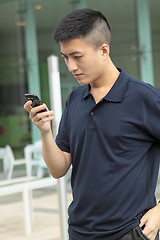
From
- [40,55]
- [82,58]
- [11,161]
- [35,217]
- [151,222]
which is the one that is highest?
[40,55]

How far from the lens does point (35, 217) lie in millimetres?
6789

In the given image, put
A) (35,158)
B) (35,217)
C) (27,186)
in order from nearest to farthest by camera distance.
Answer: (27,186)
(35,217)
(35,158)

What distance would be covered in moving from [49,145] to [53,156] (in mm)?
48

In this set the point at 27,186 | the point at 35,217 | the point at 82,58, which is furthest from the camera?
the point at 35,217

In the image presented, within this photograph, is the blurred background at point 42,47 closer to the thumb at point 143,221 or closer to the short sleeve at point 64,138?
the short sleeve at point 64,138

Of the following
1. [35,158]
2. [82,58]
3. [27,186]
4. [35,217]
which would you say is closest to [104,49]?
[82,58]

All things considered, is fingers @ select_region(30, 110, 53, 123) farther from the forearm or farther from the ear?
the ear

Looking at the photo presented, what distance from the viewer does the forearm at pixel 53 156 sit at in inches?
75.3

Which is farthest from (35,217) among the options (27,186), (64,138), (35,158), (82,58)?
(82,58)

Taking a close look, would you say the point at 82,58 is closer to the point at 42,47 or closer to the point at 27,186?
the point at 27,186

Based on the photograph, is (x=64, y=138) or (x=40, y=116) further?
(x=64, y=138)

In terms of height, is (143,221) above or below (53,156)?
below

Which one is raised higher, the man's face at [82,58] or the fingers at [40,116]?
the man's face at [82,58]

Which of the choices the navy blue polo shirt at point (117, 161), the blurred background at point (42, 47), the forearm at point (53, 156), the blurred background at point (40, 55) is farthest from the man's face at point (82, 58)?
the blurred background at point (42, 47)
